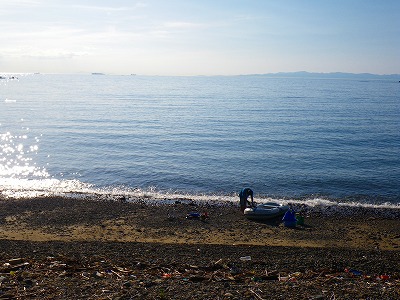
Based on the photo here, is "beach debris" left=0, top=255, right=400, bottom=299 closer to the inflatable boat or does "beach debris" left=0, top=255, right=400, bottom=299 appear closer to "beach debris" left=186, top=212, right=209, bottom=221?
the inflatable boat

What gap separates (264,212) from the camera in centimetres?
2484

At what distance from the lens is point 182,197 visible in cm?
3073

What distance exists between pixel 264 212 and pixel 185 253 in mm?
8322

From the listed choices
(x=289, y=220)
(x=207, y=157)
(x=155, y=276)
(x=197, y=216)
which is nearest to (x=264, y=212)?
(x=289, y=220)

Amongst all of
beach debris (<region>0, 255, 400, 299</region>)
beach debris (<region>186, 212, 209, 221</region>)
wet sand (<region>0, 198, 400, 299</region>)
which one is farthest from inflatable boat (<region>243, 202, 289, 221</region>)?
beach debris (<region>0, 255, 400, 299</region>)

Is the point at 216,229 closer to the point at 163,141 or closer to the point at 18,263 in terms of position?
the point at 18,263

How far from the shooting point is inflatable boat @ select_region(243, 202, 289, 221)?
81.5 ft

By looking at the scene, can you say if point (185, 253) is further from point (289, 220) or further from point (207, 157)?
point (207, 157)

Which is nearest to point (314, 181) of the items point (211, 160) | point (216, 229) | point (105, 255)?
point (211, 160)

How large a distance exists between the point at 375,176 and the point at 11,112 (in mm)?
73886

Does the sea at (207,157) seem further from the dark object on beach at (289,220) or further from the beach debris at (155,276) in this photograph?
the beach debris at (155,276)

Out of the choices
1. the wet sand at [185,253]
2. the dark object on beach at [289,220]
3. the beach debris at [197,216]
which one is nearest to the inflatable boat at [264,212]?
the wet sand at [185,253]

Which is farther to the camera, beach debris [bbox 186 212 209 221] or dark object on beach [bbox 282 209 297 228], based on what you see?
beach debris [bbox 186 212 209 221]

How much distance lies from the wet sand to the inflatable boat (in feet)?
1.57
